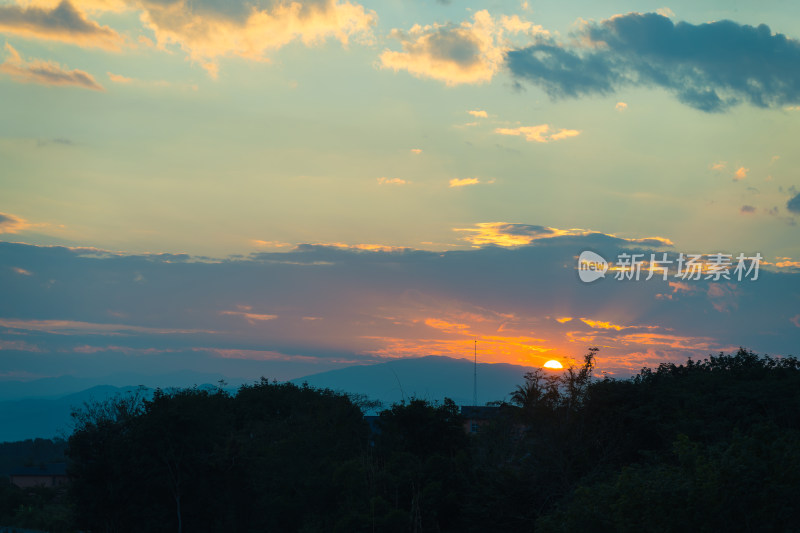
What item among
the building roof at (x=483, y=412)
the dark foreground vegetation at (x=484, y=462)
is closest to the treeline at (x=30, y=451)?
the building roof at (x=483, y=412)

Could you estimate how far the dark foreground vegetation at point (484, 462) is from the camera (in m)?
14.7

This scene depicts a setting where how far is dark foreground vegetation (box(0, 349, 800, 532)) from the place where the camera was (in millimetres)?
14703

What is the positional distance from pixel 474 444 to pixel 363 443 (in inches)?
307

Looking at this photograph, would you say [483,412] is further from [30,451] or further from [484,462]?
[30,451]

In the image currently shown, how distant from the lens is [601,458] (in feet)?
81.9

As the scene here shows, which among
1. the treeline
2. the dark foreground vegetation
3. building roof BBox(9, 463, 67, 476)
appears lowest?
the treeline

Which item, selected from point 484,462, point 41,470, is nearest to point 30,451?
point 41,470

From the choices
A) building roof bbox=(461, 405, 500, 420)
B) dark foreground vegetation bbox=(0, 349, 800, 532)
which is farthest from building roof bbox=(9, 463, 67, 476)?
dark foreground vegetation bbox=(0, 349, 800, 532)

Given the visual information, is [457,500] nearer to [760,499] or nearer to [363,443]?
[363,443]

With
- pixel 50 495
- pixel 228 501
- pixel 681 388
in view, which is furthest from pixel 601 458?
pixel 50 495

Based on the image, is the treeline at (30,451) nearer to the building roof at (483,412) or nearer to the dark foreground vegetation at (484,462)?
the building roof at (483,412)

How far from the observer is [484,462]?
91.5 feet

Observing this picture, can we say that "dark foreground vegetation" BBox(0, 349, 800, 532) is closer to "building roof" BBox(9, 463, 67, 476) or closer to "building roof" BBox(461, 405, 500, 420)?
"building roof" BBox(461, 405, 500, 420)

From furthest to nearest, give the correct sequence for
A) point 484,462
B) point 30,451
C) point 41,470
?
1. point 30,451
2. point 41,470
3. point 484,462
